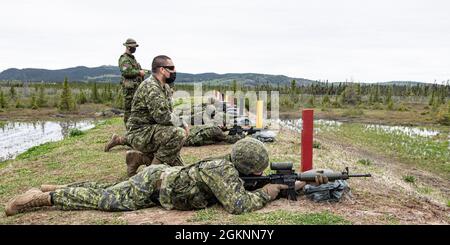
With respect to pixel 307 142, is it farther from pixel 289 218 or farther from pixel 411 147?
pixel 411 147

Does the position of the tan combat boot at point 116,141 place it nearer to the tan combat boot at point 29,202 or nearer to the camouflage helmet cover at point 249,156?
the tan combat boot at point 29,202

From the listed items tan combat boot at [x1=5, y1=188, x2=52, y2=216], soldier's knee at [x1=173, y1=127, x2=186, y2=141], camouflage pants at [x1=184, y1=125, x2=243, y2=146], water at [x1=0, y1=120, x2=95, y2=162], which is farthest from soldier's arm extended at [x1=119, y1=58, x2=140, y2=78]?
water at [x1=0, y1=120, x2=95, y2=162]

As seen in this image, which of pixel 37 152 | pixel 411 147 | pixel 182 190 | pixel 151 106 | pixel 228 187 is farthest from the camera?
pixel 411 147

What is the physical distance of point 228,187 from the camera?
5543mm

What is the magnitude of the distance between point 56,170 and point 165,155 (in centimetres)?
405

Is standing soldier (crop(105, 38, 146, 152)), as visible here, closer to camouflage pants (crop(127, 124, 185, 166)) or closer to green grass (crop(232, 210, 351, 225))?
camouflage pants (crop(127, 124, 185, 166))

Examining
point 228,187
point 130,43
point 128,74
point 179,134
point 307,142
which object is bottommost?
point 228,187

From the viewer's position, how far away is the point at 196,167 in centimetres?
Answer: 578

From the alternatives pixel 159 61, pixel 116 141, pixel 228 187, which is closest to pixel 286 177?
pixel 228 187

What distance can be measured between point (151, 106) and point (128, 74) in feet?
9.23

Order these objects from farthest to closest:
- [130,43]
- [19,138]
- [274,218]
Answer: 1. [19,138]
2. [130,43]
3. [274,218]

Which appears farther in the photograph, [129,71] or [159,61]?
[129,71]

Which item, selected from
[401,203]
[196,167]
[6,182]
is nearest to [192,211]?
[196,167]
